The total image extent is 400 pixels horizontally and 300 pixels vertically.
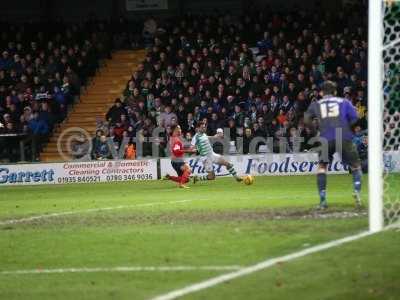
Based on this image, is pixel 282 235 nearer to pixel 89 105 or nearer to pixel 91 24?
pixel 89 105

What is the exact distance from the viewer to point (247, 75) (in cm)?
3142

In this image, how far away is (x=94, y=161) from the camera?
30.3 meters

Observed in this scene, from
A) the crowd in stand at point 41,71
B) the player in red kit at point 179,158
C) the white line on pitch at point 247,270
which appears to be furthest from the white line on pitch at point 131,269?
the crowd in stand at point 41,71

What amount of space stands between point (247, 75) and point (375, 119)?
19912mm

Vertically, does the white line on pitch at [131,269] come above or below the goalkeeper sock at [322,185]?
below

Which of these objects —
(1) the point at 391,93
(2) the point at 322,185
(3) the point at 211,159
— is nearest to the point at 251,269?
(1) the point at 391,93

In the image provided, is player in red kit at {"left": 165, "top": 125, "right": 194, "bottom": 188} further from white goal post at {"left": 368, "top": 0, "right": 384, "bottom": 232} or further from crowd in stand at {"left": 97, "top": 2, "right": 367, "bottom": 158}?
white goal post at {"left": 368, "top": 0, "right": 384, "bottom": 232}

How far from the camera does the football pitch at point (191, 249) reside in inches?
333

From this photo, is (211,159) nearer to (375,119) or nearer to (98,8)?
(375,119)

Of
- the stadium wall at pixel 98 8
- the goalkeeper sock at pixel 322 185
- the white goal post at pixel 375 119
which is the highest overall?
the stadium wall at pixel 98 8

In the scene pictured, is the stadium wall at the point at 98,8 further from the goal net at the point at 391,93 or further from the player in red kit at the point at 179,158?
the goal net at the point at 391,93

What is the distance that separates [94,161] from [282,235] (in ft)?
63.3

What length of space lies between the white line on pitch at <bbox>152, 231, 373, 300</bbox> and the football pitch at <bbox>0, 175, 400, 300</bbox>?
110 mm

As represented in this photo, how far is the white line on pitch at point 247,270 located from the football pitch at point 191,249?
0.11 metres
